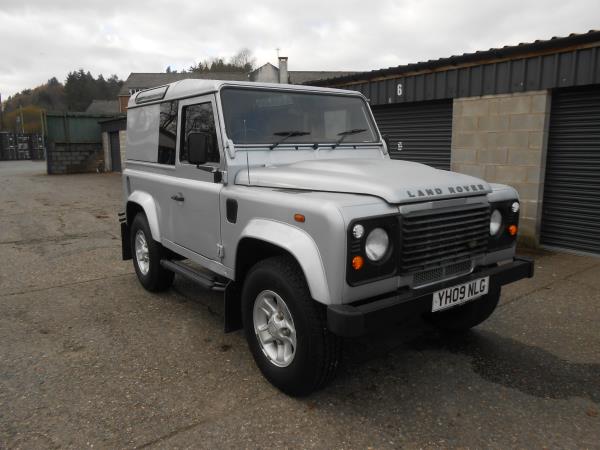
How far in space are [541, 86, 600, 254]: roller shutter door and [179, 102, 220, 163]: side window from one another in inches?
218

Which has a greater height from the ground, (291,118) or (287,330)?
(291,118)

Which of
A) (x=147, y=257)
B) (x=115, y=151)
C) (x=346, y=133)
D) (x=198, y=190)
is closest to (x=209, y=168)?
(x=198, y=190)

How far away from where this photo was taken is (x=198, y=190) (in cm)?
394

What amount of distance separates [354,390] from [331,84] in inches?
330

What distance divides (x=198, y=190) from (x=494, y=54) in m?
5.59

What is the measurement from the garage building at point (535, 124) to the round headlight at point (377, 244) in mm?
5392

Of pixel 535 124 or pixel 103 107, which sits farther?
pixel 103 107

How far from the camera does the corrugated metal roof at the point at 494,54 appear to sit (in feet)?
20.9

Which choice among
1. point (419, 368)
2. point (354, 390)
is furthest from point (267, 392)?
point (419, 368)

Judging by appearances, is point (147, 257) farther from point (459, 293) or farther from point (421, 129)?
point (421, 129)

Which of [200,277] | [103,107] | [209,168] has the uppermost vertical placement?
[103,107]

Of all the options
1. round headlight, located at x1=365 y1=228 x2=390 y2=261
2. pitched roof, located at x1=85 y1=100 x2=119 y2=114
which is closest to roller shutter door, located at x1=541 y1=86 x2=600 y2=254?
round headlight, located at x1=365 y1=228 x2=390 y2=261

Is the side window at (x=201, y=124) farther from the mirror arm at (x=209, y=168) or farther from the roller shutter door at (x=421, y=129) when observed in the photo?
the roller shutter door at (x=421, y=129)

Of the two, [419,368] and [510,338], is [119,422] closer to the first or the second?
[419,368]
